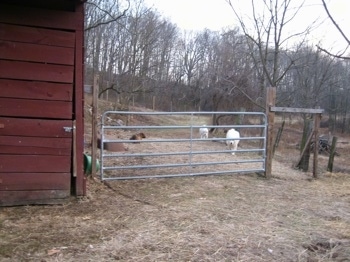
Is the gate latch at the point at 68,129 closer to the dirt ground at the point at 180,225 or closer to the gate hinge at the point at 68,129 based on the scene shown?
the gate hinge at the point at 68,129

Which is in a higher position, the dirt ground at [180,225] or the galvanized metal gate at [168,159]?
the galvanized metal gate at [168,159]

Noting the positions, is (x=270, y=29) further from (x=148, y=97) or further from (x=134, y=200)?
(x=148, y=97)

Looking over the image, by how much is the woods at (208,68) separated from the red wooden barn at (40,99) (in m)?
2.11

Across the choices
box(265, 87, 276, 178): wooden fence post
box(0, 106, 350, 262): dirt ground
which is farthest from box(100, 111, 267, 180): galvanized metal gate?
box(0, 106, 350, 262): dirt ground

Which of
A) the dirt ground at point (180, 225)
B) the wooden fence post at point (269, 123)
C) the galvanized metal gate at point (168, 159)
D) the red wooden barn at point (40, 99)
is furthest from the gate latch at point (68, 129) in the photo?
the wooden fence post at point (269, 123)

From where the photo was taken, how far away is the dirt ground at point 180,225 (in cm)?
348

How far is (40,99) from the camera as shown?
4.59 m

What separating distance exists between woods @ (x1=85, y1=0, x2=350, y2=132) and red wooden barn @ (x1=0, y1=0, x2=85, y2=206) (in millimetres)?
2106

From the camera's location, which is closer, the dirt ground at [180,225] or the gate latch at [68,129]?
the dirt ground at [180,225]

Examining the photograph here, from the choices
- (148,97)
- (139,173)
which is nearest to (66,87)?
(139,173)

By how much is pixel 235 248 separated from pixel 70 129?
2.43 meters

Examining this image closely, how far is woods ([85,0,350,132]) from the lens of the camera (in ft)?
42.8

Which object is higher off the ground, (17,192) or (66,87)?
(66,87)

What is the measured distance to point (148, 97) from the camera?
37.2 meters
